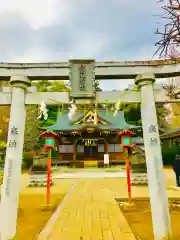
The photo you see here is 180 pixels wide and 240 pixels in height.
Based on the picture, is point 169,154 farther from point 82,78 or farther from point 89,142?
point 82,78

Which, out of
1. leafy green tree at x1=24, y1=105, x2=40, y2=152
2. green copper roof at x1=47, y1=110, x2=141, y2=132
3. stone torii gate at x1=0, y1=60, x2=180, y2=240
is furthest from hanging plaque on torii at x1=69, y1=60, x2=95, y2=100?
leafy green tree at x1=24, y1=105, x2=40, y2=152

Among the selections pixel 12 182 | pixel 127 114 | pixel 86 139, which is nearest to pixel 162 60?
pixel 12 182

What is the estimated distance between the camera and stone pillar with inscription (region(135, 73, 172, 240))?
3955mm

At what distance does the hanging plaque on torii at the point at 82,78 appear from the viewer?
4449 mm

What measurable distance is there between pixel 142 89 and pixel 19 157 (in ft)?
9.42

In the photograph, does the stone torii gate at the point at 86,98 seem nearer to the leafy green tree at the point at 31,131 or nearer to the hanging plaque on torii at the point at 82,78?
the hanging plaque on torii at the point at 82,78

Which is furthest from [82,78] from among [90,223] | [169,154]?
[169,154]

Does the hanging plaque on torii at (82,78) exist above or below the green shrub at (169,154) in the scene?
above

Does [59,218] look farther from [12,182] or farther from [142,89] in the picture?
[142,89]

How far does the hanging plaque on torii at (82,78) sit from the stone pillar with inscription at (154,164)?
1.00 m

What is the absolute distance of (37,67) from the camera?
466 cm

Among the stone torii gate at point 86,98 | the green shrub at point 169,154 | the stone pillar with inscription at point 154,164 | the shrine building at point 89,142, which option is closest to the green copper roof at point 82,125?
the shrine building at point 89,142

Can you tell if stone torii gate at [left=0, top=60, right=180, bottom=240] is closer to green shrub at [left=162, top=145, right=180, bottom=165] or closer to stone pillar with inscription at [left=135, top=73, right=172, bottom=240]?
stone pillar with inscription at [left=135, top=73, right=172, bottom=240]

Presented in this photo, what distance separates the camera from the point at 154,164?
414 cm
